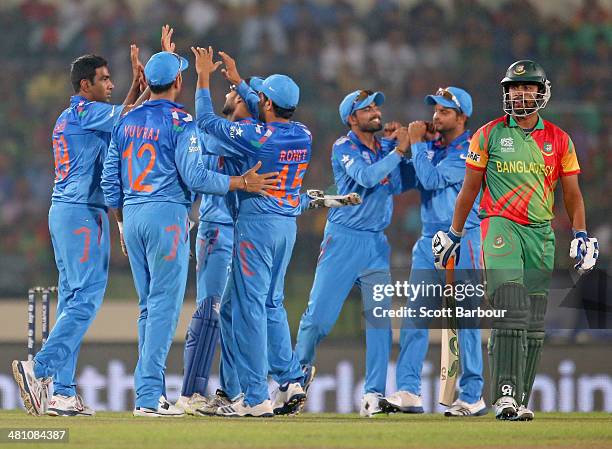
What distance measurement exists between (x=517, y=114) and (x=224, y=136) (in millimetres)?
1748

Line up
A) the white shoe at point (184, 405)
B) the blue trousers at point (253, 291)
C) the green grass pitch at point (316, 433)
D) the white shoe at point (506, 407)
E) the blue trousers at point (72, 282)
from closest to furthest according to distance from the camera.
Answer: the green grass pitch at point (316, 433), the white shoe at point (506, 407), the blue trousers at point (253, 291), the blue trousers at point (72, 282), the white shoe at point (184, 405)

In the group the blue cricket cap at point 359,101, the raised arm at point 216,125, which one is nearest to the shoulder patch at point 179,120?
the raised arm at point 216,125

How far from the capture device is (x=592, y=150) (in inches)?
529

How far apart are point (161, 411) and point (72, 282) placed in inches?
38.8

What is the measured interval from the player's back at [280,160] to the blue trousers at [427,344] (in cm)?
112

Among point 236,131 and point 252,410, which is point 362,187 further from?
point 252,410

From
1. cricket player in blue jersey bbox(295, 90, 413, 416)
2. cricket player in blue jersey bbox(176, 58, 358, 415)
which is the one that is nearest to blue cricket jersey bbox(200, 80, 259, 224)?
cricket player in blue jersey bbox(176, 58, 358, 415)

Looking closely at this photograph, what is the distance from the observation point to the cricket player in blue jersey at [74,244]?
7121 mm

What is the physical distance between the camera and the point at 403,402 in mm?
7832

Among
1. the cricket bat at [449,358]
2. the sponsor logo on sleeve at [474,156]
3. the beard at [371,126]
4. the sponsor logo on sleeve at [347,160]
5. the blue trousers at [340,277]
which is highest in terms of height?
the beard at [371,126]

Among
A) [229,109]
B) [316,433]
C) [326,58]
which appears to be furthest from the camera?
[326,58]

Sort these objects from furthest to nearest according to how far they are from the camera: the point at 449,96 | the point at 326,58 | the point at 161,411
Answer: the point at 326,58
the point at 449,96
the point at 161,411

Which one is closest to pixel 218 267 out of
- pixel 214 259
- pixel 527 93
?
pixel 214 259

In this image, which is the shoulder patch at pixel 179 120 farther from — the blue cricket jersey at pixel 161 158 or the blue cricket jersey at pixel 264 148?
the blue cricket jersey at pixel 264 148
